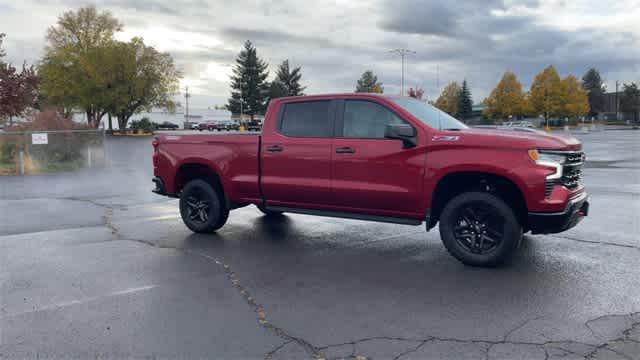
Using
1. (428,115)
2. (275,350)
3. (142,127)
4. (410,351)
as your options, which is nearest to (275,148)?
(428,115)

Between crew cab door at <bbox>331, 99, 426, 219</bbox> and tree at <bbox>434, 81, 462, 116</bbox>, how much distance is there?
95377 mm

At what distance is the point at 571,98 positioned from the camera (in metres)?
82.1

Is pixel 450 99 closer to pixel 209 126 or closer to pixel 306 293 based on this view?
pixel 209 126

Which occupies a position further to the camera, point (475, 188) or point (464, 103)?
point (464, 103)

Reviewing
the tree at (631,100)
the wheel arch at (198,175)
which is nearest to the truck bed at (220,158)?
the wheel arch at (198,175)

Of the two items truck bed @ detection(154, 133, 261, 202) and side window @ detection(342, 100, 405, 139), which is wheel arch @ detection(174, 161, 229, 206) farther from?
side window @ detection(342, 100, 405, 139)

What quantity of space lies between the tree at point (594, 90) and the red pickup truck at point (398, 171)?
11852cm

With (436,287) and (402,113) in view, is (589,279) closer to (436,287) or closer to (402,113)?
(436,287)

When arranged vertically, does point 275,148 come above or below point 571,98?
below

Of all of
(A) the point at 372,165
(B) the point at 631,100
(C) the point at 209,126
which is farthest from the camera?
(B) the point at 631,100

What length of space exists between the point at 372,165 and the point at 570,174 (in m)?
2.23

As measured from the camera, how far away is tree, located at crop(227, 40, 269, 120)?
323 feet

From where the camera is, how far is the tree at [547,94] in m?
81.1

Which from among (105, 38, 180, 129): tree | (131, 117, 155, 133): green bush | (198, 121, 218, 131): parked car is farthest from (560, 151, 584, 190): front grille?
(198, 121, 218, 131): parked car
